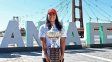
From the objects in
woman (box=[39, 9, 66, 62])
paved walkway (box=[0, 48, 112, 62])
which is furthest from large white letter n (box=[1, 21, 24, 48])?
woman (box=[39, 9, 66, 62])

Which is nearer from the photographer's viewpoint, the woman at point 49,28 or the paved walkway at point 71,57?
the woman at point 49,28

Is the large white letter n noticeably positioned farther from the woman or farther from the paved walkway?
the woman

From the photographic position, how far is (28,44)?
15.1 metres

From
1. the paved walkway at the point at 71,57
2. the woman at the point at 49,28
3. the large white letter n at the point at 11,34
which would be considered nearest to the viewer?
the woman at the point at 49,28

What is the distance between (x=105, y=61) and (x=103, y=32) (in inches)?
285

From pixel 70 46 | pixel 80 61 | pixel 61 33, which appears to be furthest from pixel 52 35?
pixel 70 46

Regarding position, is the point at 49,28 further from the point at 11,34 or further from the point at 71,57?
the point at 11,34

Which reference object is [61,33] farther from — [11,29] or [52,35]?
[11,29]

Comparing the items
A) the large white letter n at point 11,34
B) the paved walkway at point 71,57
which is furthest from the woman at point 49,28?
the large white letter n at point 11,34

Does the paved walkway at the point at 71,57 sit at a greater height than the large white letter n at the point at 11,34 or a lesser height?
lesser

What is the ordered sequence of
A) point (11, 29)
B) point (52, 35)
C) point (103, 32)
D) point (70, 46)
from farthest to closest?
point (103, 32)
point (70, 46)
point (11, 29)
point (52, 35)

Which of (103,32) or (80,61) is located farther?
(103,32)

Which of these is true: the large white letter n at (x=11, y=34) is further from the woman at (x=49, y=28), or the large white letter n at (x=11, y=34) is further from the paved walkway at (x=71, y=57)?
the woman at (x=49, y=28)

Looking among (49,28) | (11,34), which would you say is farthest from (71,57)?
(49,28)
